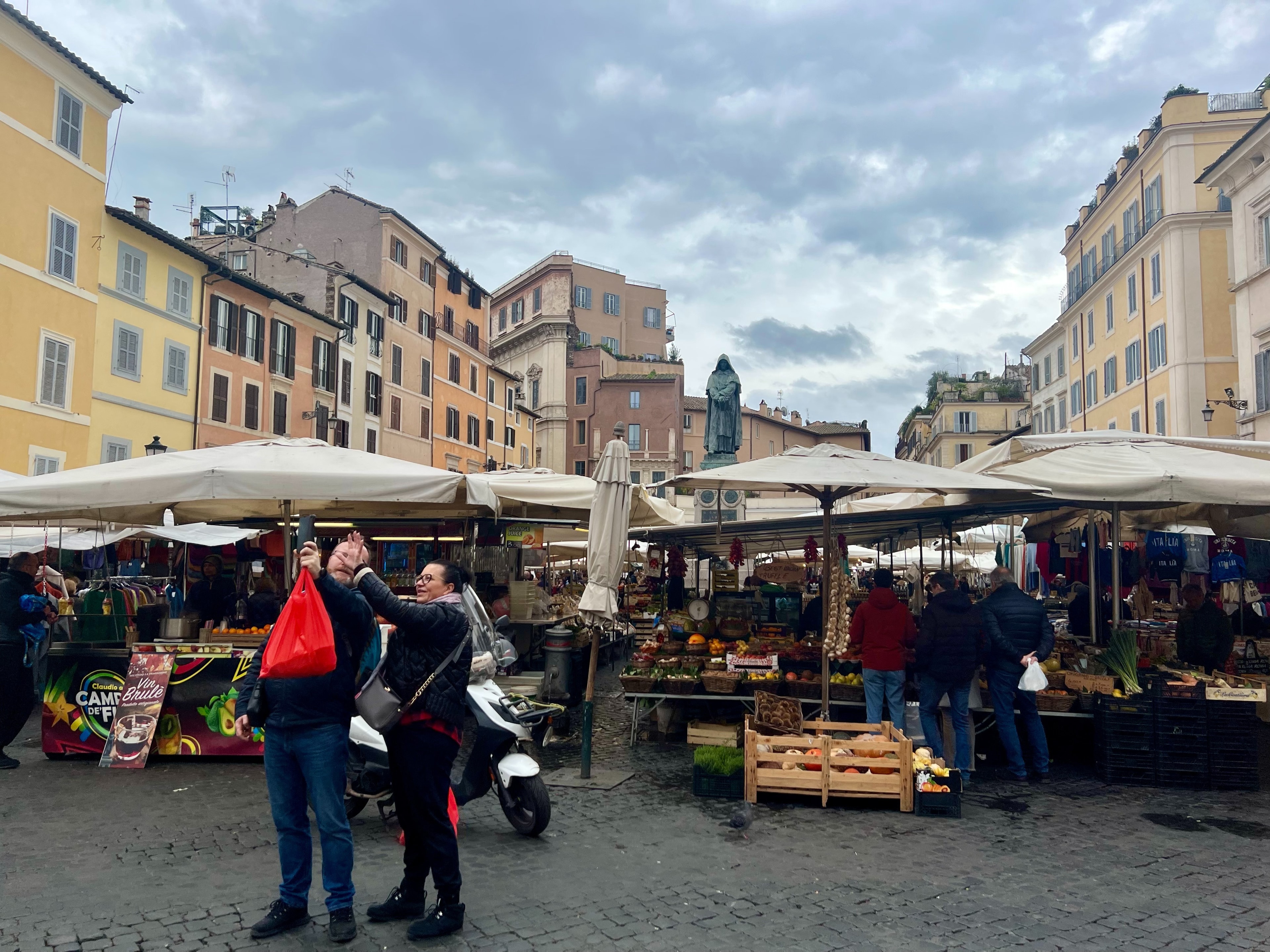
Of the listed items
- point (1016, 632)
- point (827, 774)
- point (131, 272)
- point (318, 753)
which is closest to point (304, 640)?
point (318, 753)

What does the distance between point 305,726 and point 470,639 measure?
2.69 ft

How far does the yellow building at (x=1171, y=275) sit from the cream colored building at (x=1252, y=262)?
308cm

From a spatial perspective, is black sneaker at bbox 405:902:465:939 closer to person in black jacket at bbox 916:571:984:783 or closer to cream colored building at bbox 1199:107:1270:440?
person in black jacket at bbox 916:571:984:783

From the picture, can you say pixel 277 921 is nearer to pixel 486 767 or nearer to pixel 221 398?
pixel 486 767

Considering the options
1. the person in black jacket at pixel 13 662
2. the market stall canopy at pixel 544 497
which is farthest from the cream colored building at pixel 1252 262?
the person in black jacket at pixel 13 662

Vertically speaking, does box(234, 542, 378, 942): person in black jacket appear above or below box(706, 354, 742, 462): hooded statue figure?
below

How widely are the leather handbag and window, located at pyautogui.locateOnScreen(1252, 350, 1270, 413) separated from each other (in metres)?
25.9

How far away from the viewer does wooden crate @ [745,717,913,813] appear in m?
6.66

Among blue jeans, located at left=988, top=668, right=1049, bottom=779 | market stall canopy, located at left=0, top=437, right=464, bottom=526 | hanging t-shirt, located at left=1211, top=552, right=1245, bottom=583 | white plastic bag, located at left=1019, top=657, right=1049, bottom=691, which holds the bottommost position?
blue jeans, located at left=988, top=668, right=1049, bottom=779

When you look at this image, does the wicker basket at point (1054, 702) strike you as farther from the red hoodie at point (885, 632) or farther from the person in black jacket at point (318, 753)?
the person in black jacket at point (318, 753)

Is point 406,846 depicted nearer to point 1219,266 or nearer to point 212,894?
point 212,894

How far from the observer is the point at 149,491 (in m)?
7.20

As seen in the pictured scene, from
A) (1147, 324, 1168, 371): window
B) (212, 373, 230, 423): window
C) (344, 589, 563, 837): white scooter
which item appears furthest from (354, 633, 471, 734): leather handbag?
(1147, 324, 1168, 371): window

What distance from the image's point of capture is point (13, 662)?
24.6 ft
